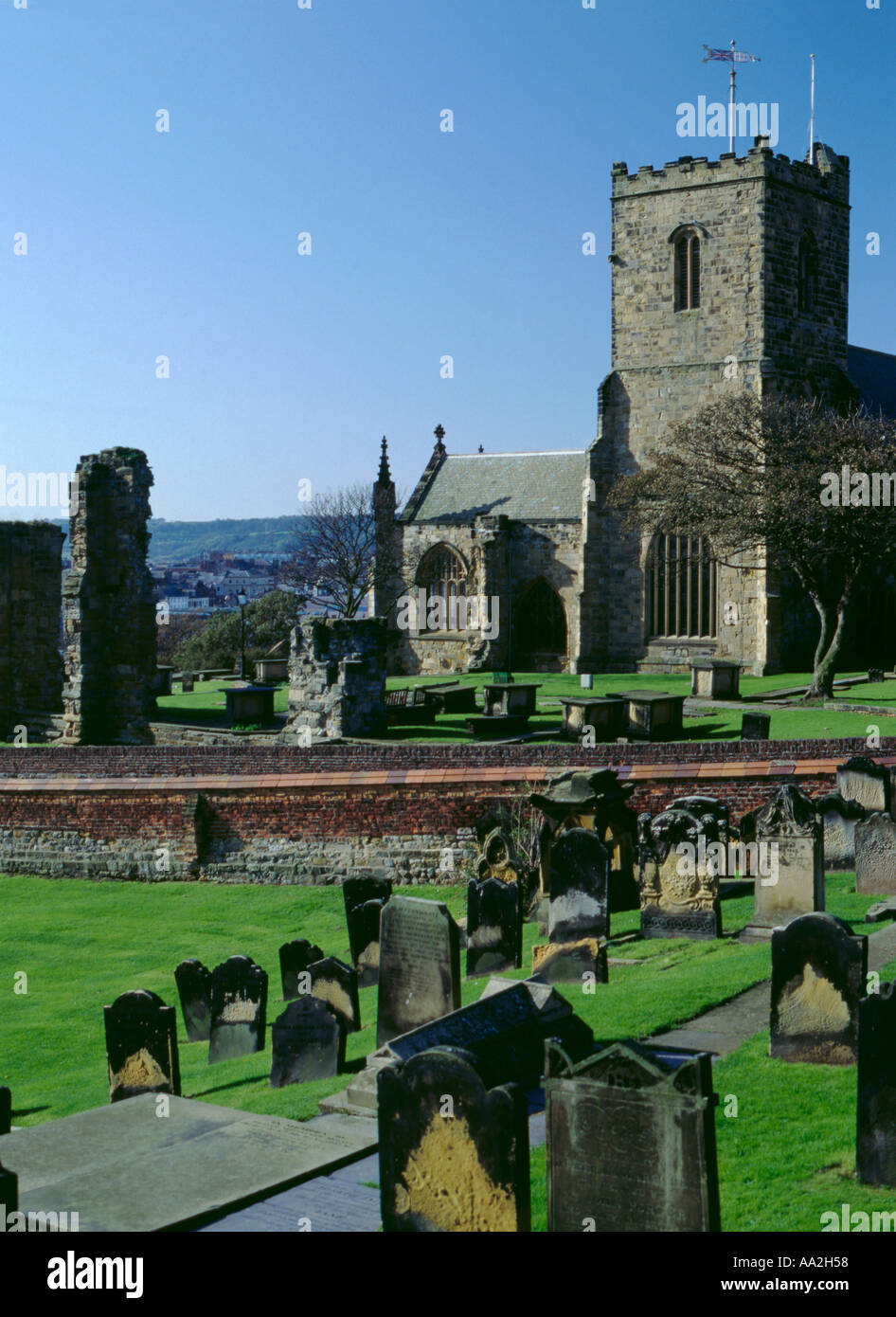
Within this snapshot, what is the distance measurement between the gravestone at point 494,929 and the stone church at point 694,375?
27.4 metres

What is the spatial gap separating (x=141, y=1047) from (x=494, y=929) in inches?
164

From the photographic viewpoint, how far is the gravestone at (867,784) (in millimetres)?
17656

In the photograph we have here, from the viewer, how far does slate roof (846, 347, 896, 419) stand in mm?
44938

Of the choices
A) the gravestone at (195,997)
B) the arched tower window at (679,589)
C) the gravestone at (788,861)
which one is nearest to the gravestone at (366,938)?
the gravestone at (195,997)

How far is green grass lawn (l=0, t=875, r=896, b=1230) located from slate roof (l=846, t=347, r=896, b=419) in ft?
102

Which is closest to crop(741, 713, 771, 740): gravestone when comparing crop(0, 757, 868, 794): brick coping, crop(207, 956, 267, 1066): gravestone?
crop(0, 757, 868, 794): brick coping

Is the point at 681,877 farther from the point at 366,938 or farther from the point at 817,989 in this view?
the point at 817,989

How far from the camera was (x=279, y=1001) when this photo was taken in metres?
15.0

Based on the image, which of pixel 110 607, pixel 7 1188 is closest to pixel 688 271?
pixel 110 607

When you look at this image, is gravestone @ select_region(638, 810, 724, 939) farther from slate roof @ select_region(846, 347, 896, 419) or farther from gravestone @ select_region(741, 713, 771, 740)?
slate roof @ select_region(846, 347, 896, 419)
